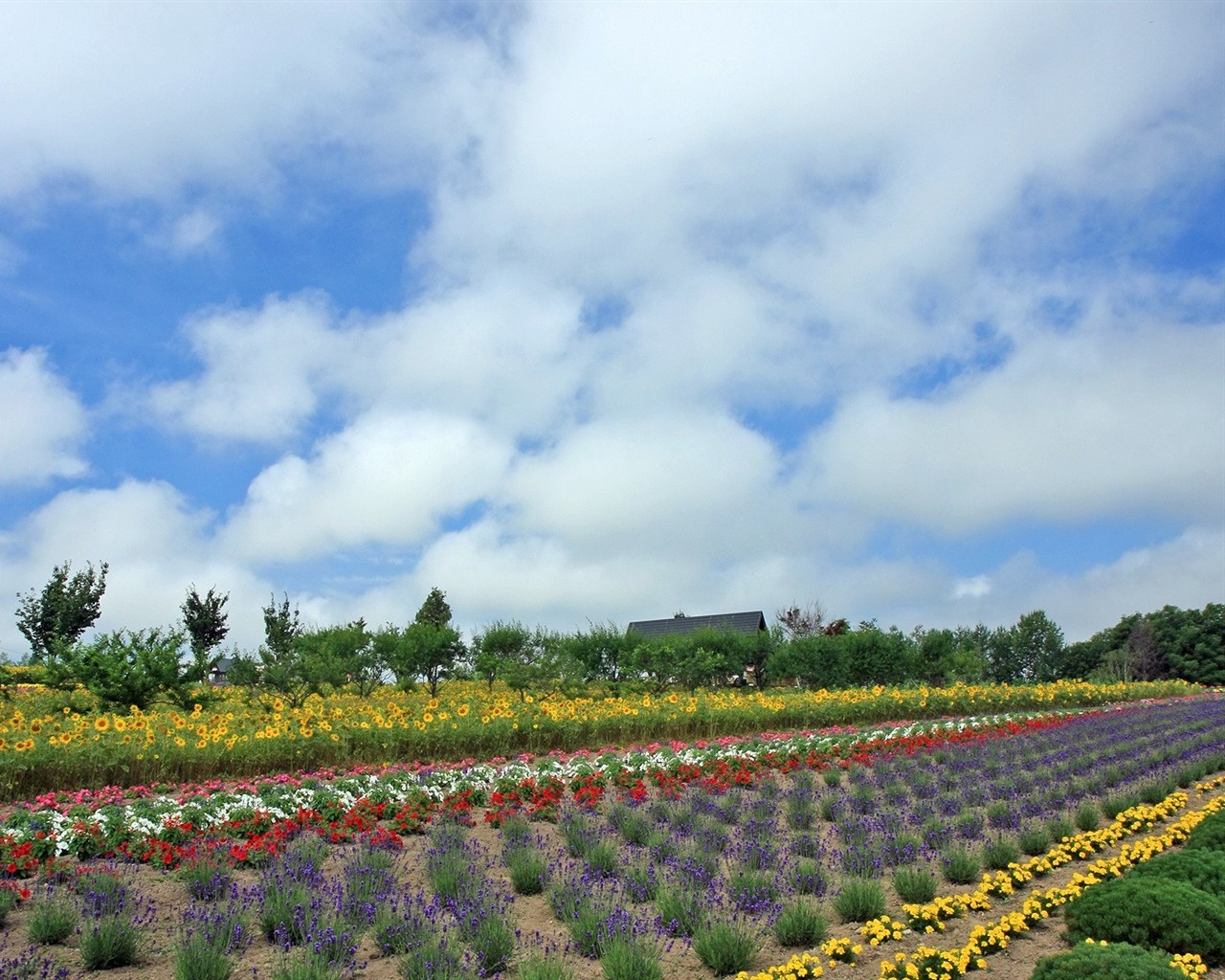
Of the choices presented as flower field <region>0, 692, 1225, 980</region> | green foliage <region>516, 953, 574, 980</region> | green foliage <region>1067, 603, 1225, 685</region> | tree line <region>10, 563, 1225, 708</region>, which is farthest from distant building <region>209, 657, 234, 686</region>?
green foliage <region>1067, 603, 1225, 685</region>

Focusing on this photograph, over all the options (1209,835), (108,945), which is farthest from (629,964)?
(1209,835)

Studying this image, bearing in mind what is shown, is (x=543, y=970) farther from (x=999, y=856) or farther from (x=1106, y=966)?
(x=999, y=856)

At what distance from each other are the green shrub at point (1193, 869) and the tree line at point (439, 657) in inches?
499

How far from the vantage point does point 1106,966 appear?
4316mm

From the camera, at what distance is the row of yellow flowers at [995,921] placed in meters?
4.86

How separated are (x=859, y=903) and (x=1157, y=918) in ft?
5.88

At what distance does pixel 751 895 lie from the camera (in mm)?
5910

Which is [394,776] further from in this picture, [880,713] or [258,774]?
[880,713]

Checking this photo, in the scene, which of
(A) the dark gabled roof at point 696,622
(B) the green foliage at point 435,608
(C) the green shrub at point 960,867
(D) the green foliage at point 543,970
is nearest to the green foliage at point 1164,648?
(A) the dark gabled roof at point 696,622

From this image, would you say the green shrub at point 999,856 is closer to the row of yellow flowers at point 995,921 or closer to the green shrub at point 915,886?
the row of yellow flowers at point 995,921

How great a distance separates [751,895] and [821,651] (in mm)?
23499

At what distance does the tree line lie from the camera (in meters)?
14.7

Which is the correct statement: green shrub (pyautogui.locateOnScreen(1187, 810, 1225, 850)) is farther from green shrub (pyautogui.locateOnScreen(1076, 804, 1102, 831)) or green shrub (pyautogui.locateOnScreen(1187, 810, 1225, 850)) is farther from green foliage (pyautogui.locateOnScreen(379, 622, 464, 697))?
green foliage (pyautogui.locateOnScreen(379, 622, 464, 697))

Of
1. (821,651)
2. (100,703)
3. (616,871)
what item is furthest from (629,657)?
(616,871)
